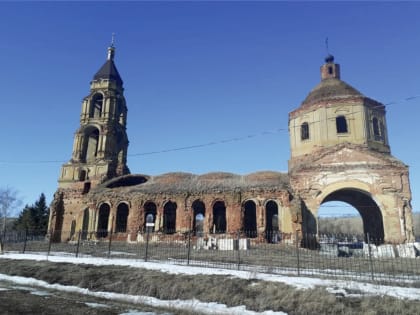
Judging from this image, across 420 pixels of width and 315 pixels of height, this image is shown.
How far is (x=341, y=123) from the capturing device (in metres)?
28.9

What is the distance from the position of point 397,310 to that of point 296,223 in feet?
54.5

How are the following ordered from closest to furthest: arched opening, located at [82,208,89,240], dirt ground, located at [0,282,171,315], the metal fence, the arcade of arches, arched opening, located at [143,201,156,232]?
dirt ground, located at [0,282,171,315]
the metal fence
the arcade of arches
arched opening, located at [143,201,156,232]
arched opening, located at [82,208,89,240]

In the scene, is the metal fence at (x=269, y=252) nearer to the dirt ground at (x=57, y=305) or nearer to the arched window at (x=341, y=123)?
the dirt ground at (x=57, y=305)

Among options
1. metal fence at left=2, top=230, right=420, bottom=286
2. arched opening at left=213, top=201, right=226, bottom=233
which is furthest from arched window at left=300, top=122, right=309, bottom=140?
arched opening at left=213, top=201, right=226, bottom=233

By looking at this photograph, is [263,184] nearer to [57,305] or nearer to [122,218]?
[122,218]

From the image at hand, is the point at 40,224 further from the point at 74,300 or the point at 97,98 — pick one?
the point at 74,300

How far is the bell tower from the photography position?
116 ft

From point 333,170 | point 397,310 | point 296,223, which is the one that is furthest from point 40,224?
point 397,310

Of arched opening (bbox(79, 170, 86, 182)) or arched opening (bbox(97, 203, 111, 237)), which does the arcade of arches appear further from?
arched opening (bbox(79, 170, 86, 182))

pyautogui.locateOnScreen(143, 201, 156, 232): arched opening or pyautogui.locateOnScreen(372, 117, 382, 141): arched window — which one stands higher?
pyautogui.locateOnScreen(372, 117, 382, 141): arched window

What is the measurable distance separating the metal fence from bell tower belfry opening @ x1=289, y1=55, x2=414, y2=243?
8.66 feet

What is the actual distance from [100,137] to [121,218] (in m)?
10.2

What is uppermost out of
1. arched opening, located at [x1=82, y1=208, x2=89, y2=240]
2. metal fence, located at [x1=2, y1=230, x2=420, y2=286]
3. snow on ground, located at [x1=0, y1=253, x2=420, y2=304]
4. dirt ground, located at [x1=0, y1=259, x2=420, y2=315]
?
arched opening, located at [x1=82, y1=208, x2=89, y2=240]

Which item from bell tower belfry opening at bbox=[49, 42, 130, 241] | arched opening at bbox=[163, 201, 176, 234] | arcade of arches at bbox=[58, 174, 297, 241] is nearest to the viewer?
arcade of arches at bbox=[58, 174, 297, 241]
